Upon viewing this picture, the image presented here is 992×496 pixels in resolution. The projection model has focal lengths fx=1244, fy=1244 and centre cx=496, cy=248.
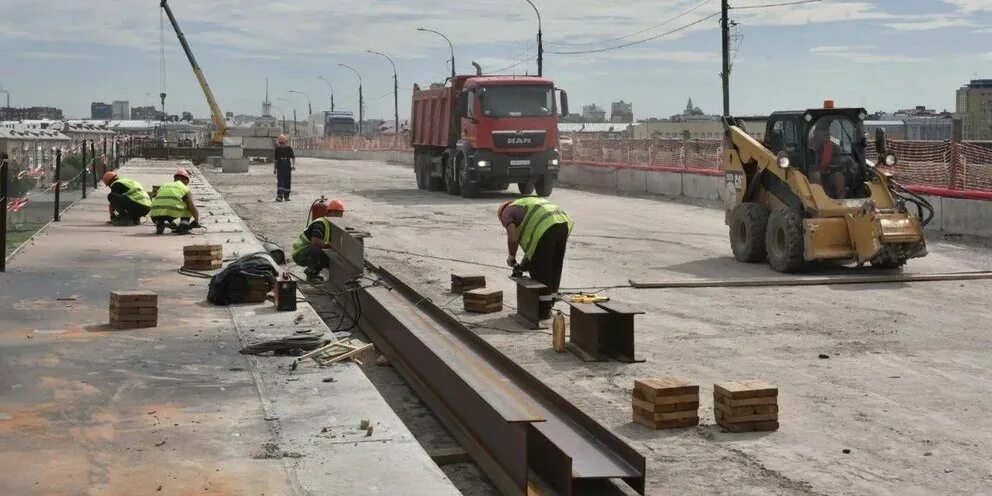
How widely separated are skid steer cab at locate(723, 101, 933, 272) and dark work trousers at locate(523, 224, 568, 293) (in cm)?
408

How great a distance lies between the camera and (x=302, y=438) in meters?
7.15

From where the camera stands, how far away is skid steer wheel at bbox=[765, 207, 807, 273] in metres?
15.7

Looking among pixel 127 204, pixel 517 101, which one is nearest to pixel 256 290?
pixel 127 204

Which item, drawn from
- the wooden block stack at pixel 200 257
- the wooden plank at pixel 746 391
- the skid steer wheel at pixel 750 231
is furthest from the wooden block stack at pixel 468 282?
the wooden plank at pixel 746 391

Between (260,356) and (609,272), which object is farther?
(609,272)

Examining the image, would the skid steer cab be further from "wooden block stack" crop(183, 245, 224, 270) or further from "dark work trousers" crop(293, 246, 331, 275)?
"wooden block stack" crop(183, 245, 224, 270)

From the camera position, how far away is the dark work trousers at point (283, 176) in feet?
103

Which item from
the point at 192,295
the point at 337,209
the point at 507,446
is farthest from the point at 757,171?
the point at 507,446

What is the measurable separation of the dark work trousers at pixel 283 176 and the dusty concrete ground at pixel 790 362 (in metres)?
11.0

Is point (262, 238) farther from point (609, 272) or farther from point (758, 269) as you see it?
point (758, 269)

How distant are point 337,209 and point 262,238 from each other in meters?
3.96

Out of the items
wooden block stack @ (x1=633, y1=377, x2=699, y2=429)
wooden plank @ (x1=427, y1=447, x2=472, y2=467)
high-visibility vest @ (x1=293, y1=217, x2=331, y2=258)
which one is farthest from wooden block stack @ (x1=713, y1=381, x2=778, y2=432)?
high-visibility vest @ (x1=293, y1=217, x2=331, y2=258)

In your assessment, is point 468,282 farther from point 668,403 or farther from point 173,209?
point 173,209

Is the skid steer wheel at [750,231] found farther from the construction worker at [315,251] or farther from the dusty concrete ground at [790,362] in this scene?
the construction worker at [315,251]
